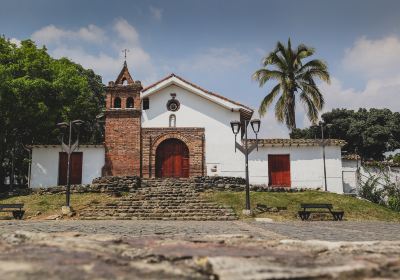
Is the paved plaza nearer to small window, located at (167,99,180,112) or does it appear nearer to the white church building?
the white church building

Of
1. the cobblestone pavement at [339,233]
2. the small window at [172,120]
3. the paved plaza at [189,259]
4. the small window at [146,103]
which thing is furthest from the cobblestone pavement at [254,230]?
the small window at [146,103]

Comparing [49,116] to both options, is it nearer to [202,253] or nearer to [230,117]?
[230,117]

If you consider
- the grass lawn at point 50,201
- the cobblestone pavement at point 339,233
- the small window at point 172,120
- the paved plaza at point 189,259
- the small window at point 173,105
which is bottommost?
the cobblestone pavement at point 339,233

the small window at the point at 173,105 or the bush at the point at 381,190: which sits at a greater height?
the small window at the point at 173,105

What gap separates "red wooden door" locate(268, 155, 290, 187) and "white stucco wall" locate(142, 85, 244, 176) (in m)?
2.03

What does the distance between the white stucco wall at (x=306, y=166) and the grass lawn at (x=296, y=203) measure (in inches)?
149

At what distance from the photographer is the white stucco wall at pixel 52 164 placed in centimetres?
2334

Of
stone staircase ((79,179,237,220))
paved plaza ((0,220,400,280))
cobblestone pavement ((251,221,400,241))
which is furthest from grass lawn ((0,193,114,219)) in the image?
paved plaza ((0,220,400,280))

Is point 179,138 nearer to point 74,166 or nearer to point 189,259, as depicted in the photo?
point 74,166

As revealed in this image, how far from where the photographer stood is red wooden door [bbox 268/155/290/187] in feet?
78.3

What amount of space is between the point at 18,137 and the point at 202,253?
1001 inches

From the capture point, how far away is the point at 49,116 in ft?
75.9

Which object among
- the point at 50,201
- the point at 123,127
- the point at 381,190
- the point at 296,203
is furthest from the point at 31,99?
the point at 381,190

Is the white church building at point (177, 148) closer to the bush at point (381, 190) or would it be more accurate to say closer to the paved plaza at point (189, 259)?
the bush at point (381, 190)
